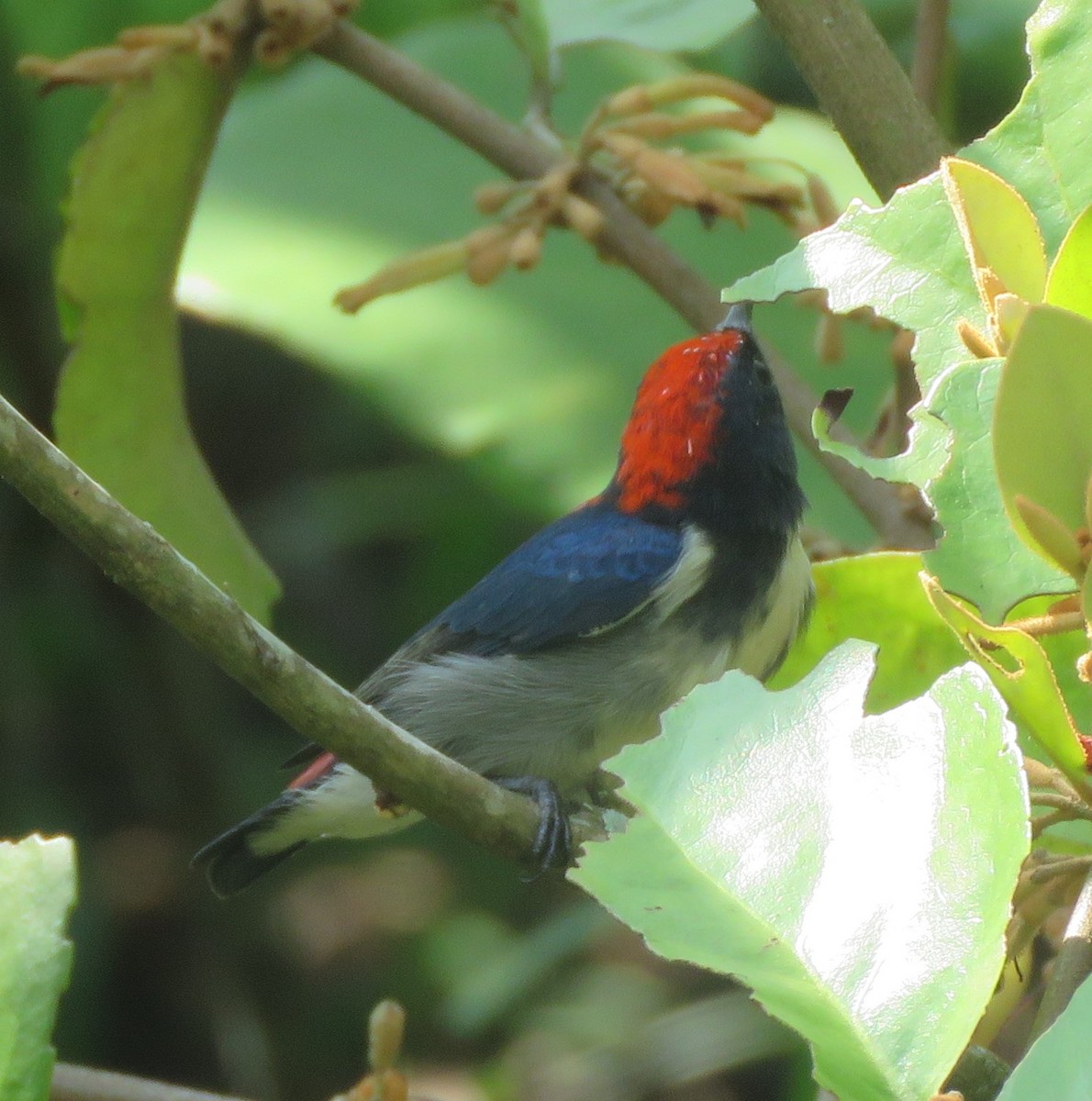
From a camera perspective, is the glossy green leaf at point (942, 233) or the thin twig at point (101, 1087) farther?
the thin twig at point (101, 1087)

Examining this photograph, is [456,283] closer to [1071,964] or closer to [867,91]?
[867,91]

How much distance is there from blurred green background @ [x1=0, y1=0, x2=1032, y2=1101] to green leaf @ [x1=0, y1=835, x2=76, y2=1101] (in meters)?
1.69

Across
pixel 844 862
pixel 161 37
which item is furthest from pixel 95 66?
pixel 844 862

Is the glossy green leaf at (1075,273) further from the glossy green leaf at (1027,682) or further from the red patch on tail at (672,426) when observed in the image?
the red patch on tail at (672,426)

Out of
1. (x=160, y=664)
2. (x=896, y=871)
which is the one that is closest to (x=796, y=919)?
A: (x=896, y=871)

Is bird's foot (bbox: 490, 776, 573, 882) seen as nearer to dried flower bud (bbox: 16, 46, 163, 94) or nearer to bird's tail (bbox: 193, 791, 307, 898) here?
bird's tail (bbox: 193, 791, 307, 898)

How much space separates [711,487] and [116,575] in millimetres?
1365

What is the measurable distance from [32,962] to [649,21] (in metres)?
1.23

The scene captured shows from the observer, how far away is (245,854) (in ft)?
7.31

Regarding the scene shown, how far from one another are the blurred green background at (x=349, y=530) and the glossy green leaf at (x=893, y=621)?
3.86 feet

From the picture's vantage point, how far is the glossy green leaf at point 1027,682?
875mm

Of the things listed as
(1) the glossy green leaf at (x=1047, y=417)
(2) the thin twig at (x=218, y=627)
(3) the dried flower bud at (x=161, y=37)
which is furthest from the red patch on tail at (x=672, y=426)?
(1) the glossy green leaf at (x=1047, y=417)

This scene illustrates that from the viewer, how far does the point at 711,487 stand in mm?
2260

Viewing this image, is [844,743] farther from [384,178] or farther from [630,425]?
[384,178]
